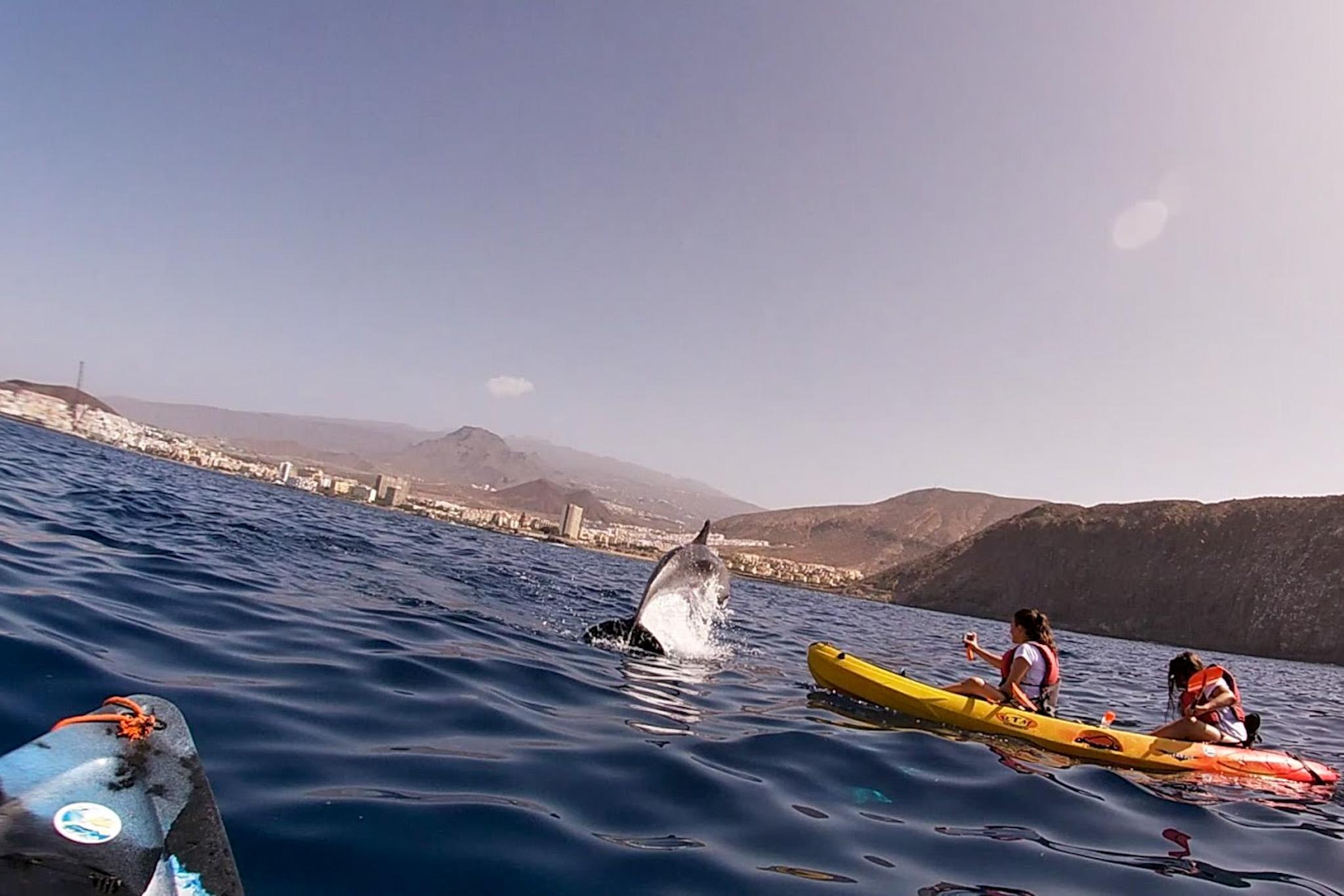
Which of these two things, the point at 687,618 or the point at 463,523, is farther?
the point at 463,523

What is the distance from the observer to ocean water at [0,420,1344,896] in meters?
4.19

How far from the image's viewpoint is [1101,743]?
900 centimetres

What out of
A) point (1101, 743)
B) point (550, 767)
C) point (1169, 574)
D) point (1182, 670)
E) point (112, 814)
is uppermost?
point (1169, 574)

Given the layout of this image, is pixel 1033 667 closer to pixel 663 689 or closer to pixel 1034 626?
pixel 1034 626

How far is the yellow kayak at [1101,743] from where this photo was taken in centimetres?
897

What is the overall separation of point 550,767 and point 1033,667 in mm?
7430

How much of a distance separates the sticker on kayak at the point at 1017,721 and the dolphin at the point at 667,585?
4659 millimetres

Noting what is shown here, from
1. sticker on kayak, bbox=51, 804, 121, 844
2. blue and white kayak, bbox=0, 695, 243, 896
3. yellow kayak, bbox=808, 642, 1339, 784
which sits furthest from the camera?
yellow kayak, bbox=808, 642, 1339, 784

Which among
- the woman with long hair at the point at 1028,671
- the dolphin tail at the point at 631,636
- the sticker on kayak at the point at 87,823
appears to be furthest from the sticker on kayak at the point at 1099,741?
the sticker on kayak at the point at 87,823

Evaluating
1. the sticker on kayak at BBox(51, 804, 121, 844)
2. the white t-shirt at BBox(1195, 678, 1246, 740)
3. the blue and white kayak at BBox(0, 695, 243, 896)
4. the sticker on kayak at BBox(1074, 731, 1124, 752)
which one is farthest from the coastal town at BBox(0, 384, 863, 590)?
the sticker on kayak at BBox(51, 804, 121, 844)

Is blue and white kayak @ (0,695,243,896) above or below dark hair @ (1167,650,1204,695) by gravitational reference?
below

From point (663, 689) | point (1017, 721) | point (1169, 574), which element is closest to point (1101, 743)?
point (1017, 721)

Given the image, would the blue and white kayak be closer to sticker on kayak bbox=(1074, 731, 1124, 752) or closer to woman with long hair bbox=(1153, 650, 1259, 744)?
sticker on kayak bbox=(1074, 731, 1124, 752)

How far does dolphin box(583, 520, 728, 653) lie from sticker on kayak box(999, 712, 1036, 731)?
466cm
